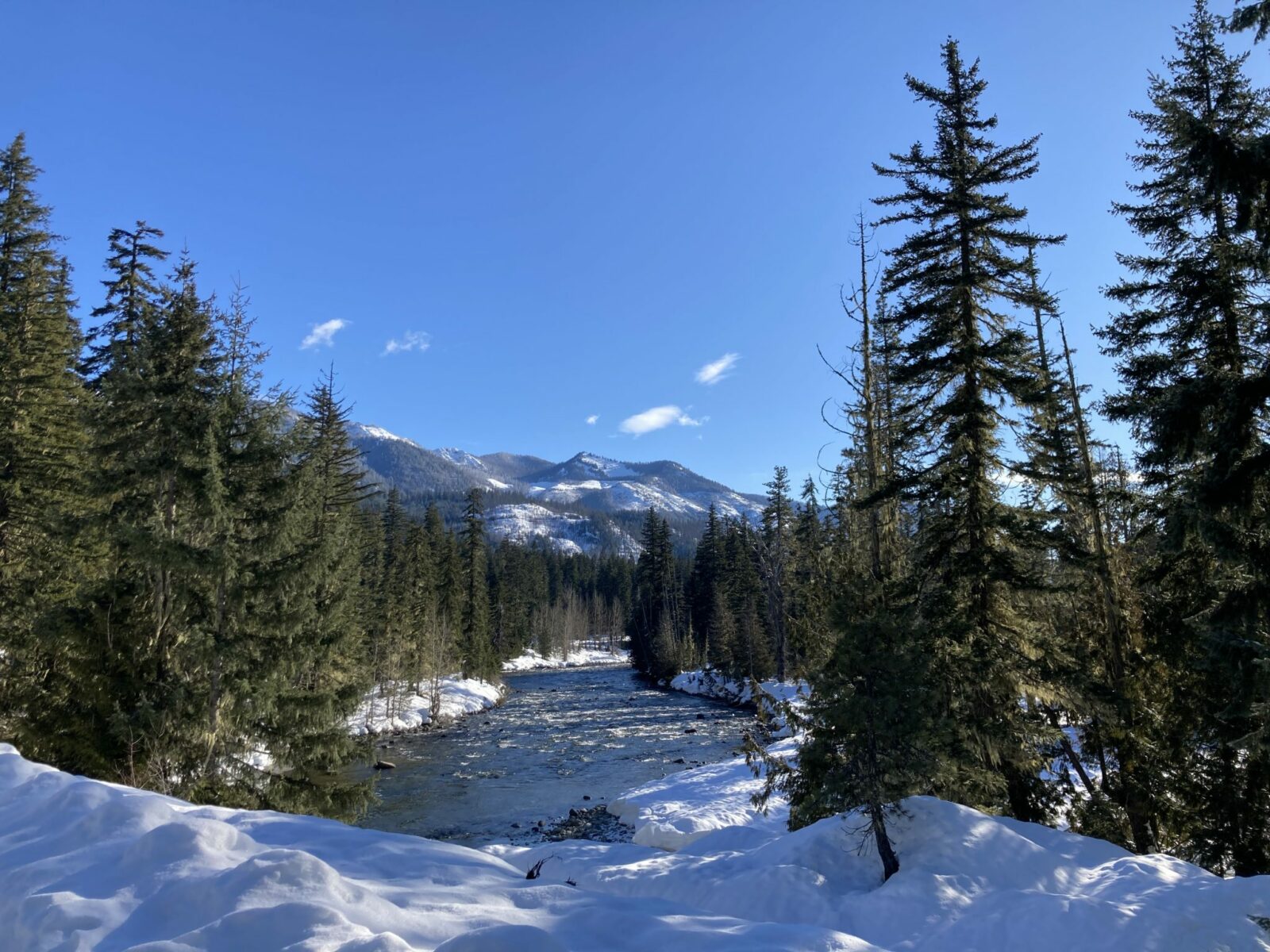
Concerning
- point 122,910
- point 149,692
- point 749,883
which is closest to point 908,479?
point 749,883

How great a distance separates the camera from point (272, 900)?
4562 mm

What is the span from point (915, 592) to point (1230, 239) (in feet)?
26.1

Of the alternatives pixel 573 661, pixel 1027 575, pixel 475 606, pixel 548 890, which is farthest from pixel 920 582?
pixel 573 661

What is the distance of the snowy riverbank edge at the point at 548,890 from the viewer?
4.39 m

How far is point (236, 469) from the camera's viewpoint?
44.9 feet

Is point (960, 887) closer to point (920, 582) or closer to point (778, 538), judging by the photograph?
point (920, 582)

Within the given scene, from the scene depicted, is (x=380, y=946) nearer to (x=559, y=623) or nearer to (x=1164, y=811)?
(x=1164, y=811)

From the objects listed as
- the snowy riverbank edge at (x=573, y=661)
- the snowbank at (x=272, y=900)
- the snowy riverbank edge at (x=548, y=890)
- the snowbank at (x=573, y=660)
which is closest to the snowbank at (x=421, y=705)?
the snowbank at (x=573, y=660)

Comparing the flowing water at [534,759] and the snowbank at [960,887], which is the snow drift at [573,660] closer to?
the flowing water at [534,759]

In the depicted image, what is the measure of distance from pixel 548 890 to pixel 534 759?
25504 mm

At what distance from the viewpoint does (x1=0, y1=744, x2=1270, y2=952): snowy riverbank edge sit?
4.39 meters

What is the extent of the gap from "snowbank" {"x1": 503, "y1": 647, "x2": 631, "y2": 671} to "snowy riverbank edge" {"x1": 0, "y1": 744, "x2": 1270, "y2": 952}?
2707 inches

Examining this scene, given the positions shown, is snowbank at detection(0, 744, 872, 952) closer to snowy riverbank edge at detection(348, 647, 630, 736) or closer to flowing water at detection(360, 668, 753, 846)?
flowing water at detection(360, 668, 753, 846)

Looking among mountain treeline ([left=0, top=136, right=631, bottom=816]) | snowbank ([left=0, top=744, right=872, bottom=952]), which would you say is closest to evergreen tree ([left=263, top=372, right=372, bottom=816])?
mountain treeline ([left=0, top=136, right=631, bottom=816])
